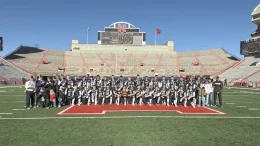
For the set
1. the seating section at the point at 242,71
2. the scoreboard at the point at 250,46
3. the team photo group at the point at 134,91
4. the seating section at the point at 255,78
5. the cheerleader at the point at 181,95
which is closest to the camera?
the team photo group at the point at 134,91

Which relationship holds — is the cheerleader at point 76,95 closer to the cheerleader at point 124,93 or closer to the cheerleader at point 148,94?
the cheerleader at point 124,93

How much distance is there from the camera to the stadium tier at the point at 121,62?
58.0m

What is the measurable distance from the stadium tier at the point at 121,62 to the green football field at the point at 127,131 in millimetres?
45744

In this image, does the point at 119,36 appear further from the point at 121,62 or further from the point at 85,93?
the point at 85,93

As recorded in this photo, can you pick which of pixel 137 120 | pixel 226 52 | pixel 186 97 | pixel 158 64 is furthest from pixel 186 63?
pixel 137 120

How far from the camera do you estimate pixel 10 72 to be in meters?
49.4

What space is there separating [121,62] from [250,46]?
29068mm

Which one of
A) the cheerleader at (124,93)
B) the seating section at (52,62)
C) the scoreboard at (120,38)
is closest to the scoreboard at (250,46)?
the scoreboard at (120,38)

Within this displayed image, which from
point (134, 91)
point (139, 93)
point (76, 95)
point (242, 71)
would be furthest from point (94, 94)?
point (242, 71)

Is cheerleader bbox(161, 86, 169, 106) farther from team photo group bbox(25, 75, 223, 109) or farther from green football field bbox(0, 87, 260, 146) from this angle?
green football field bbox(0, 87, 260, 146)

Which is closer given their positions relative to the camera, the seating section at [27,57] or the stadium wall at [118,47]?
the seating section at [27,57]

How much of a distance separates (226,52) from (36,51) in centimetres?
4865

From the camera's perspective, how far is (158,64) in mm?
63594

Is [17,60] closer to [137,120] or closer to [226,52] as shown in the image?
[226,52]
